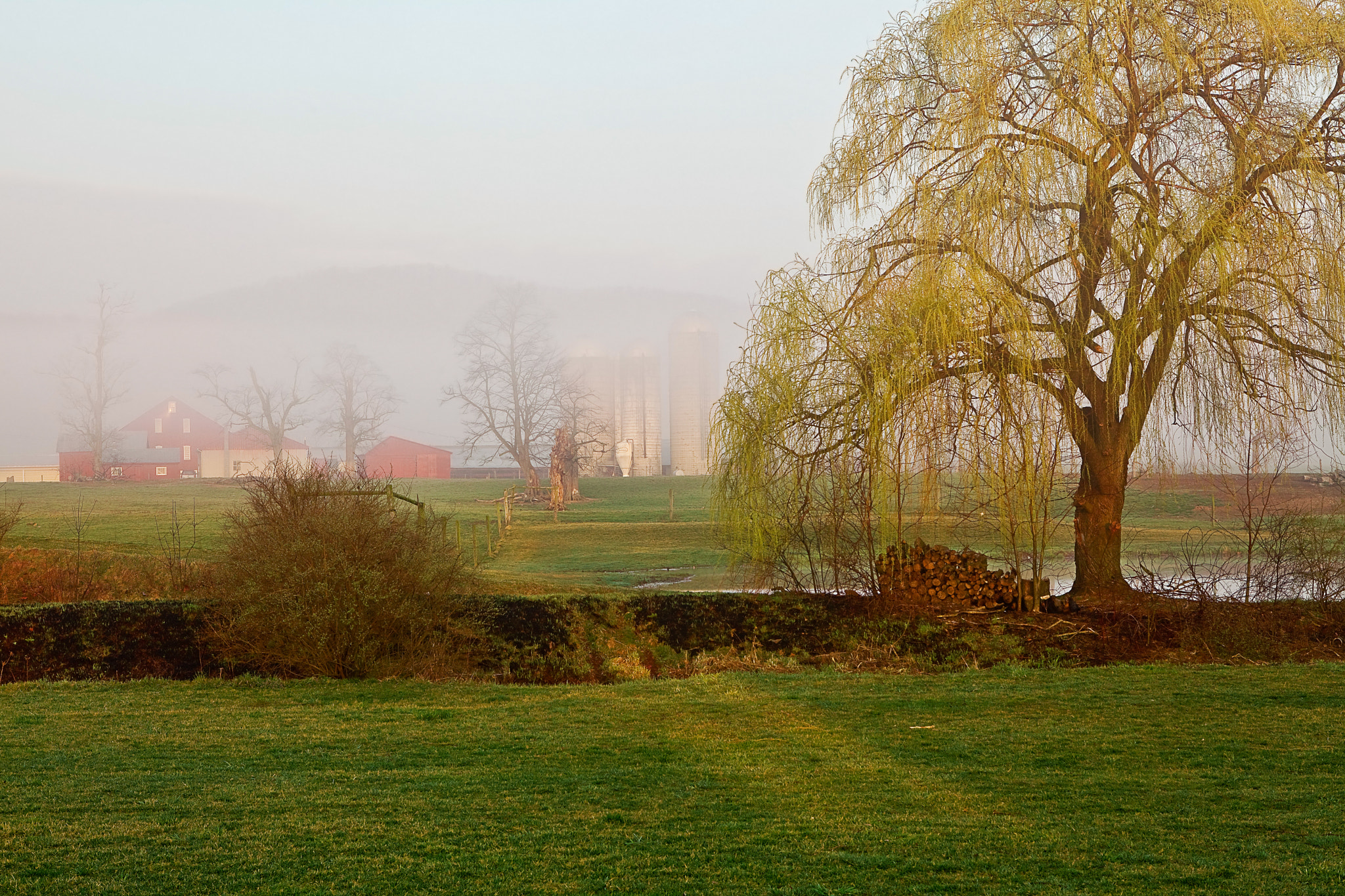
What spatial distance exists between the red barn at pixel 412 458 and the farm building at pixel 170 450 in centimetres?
540

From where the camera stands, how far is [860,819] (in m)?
5.72

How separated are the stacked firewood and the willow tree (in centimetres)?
156

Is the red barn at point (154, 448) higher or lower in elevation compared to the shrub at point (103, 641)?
higher

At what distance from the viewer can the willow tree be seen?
1241cm

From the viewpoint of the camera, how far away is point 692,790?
649 cm

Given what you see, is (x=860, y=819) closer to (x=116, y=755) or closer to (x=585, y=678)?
(x=116, y=755)

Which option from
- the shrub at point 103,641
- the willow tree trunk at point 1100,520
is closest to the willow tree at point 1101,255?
the willow tree trunk at point 1100,520

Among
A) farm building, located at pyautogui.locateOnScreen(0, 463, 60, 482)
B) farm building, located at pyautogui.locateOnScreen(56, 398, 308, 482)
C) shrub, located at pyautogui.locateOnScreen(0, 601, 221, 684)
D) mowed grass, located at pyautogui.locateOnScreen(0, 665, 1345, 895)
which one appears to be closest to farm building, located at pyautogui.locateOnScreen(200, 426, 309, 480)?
farm building, located at pyautogui.locateOnScreen(56, 398, 308, 482)

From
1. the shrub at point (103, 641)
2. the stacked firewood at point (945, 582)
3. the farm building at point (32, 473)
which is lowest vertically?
the shrub at point (103, 641)

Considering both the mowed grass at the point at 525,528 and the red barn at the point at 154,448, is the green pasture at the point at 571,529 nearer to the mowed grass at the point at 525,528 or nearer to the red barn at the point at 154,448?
the mowed grass at the point at 525,528

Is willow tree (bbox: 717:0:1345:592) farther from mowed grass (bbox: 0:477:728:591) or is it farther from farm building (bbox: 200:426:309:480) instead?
farm building (bbox: 200:426:309:480)

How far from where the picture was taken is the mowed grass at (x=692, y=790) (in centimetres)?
479

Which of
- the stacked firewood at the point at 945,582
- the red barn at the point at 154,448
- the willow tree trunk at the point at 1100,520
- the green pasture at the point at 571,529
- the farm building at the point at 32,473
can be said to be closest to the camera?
the willow tree trunk at the point at 1100,520

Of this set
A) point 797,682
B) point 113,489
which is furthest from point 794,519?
point 113,489
